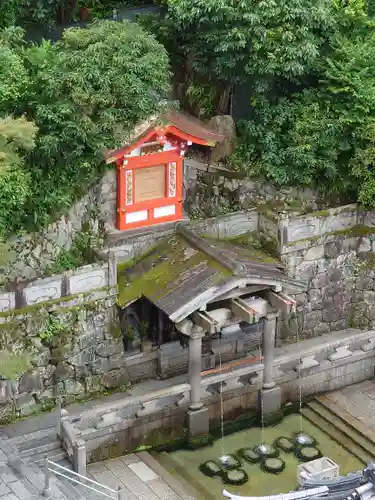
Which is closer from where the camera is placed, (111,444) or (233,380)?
(111,444)

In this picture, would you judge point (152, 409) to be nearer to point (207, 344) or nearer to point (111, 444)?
point (111, 444)

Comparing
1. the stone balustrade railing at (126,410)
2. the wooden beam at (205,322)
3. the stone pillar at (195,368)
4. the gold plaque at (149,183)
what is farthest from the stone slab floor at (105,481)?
the gold plaque at (149,183)

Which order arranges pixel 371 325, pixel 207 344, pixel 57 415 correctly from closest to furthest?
pixel 57 415 < pixel 207 344 < pixel 371 325

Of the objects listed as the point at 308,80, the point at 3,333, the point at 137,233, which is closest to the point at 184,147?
the point at 137,233

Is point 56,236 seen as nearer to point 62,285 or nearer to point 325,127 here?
point 62,285

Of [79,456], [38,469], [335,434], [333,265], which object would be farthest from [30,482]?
[333,265]

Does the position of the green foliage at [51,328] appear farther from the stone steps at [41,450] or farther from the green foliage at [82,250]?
the stone steps at [41,450]
